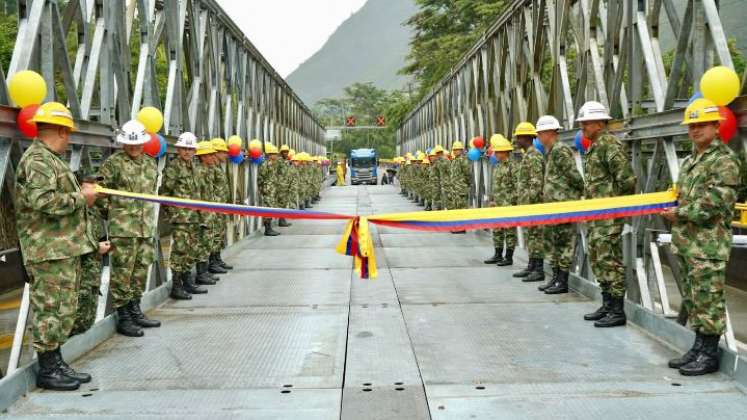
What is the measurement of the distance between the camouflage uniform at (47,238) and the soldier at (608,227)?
14.5 ft

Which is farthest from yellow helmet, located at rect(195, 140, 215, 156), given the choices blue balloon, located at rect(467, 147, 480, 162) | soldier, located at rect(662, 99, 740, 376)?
blue balloon, located at rect(467, 147, 480, 162)

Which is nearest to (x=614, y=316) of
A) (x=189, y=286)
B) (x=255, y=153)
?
(x=189, y=286)

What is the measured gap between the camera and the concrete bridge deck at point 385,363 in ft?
14.4

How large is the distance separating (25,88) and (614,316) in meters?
5.21

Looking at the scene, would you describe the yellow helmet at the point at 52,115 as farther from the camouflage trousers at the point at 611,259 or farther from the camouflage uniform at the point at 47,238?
the camouflage trousers at the point at 611,259

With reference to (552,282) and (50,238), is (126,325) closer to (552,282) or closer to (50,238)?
(50,238)

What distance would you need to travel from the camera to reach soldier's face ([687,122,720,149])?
488cm

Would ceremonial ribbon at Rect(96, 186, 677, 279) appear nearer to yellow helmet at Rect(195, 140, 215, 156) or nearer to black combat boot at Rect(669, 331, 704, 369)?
black combat boot at Rect(669, 331, 704, 369)

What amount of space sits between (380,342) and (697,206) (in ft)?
8.87

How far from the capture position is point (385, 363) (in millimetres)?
5336

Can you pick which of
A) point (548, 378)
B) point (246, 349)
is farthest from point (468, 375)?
point (246, 349)

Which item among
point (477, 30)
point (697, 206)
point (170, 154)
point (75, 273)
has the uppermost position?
point (477, 30)

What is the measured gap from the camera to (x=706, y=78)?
4.80m

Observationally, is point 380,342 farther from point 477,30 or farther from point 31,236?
point 477,30
